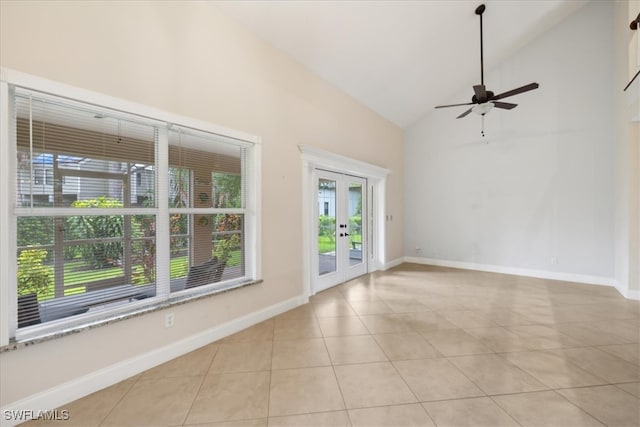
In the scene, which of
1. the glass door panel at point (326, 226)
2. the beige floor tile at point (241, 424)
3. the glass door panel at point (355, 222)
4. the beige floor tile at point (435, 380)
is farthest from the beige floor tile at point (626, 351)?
the glass door panel at point (355, 222)

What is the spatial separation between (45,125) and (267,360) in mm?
2606

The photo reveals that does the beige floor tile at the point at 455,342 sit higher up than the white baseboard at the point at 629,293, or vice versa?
the white baseboard at the point at 629,293

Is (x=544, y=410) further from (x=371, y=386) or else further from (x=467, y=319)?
(x=467, y=319)

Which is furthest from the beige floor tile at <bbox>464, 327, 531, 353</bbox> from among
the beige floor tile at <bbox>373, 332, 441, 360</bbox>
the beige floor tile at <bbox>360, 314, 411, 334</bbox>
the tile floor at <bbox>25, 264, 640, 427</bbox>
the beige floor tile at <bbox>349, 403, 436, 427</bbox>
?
the beige floor tile at <bbox>349, 403, 436, 427</bbox>

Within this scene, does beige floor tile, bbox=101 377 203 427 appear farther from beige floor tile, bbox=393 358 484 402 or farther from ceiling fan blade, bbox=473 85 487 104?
ceiling fan blade, bbox=473 85 487 104

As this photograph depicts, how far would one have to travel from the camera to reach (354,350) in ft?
9.23

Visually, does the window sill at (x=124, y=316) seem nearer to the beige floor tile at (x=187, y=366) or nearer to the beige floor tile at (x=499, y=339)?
the beige floor tile at (x=187, y=366)

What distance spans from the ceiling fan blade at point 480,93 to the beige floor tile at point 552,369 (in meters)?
3.23

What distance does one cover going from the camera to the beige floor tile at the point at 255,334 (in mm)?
3053

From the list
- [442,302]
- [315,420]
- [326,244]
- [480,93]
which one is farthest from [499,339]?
[480,93]

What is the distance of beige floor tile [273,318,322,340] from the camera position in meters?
3.13

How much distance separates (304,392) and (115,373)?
1559 mm

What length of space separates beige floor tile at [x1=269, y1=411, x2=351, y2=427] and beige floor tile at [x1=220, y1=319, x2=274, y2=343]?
48.0 inches

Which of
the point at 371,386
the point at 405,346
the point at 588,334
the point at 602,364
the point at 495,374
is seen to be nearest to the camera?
the point at 371,386
